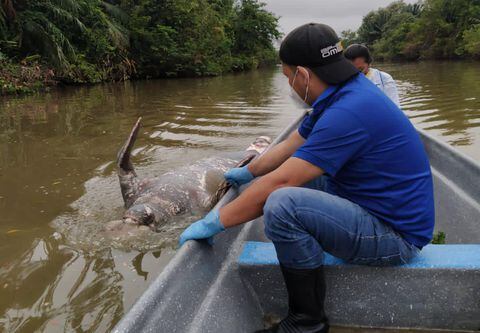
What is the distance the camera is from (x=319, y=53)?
244 centimetres

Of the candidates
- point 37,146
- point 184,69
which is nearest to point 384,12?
point 184,69

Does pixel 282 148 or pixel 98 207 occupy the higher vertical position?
pixel 282 148

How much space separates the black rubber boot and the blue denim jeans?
0.05m

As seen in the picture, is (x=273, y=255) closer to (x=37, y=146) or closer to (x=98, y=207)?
(x=98, y=207)

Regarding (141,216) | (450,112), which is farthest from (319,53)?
(450,112)

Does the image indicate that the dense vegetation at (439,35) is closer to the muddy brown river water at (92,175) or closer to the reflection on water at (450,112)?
the reflection on water at (450,112)

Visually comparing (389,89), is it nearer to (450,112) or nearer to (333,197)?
(333,197)

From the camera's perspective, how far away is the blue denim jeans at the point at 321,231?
7.64 ft

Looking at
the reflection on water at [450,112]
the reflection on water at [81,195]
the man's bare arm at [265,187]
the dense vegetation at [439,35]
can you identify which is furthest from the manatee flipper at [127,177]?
the dense vegetation at [439,35]

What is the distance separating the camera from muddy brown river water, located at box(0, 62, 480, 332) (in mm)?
3275

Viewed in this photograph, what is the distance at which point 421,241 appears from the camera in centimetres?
247

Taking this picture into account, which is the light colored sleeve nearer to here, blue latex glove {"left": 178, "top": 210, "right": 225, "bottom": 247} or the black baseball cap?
the black baseball cap

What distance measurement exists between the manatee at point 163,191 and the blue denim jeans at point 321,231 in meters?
2.08

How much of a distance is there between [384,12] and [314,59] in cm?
8185
